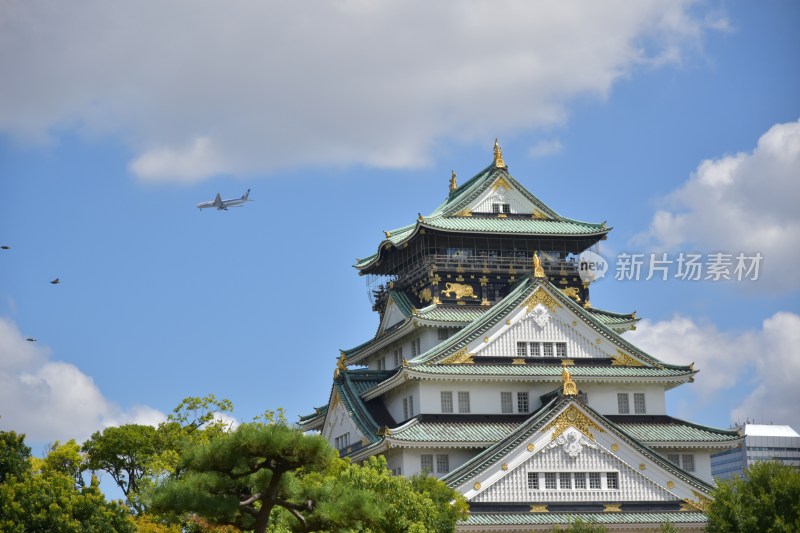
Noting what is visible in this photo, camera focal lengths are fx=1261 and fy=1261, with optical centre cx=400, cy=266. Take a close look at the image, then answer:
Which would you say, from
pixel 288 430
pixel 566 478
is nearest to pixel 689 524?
pixel 566 478

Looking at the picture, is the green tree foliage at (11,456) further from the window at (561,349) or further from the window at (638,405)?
the window at (638,405)

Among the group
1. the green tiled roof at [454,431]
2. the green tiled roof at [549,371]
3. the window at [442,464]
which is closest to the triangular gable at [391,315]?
the green tiled roof at [549,371]

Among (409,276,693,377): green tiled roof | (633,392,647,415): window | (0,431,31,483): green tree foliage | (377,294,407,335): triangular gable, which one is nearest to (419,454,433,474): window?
(409,276,693,377): green tiled roof

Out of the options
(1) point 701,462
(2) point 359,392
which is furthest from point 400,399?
(1) point 701,462

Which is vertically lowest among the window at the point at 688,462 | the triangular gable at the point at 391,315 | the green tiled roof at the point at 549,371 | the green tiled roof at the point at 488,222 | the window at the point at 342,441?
the window at the point at 688,462

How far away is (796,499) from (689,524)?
12178 mm

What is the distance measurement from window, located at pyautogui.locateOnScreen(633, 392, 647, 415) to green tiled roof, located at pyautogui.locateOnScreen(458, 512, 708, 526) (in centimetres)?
854

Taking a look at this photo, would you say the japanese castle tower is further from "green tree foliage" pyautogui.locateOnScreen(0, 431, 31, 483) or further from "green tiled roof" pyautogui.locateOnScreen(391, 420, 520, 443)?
"green tree foliage" pyautogui.locateOnScreen(0, 431, 31, 483)

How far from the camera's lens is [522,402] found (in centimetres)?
7262

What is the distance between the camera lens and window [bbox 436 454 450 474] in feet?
227

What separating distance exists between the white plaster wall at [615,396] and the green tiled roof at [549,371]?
1.03 m

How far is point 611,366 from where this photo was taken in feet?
242

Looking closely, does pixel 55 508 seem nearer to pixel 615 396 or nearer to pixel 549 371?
pixel 549 371

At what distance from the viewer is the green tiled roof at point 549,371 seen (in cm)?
7044
